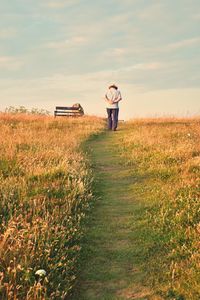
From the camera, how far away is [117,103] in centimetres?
2430

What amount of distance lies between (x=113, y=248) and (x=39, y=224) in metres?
1.21

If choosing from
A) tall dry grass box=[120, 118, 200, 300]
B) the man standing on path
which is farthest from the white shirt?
tall dry grass box=[120, 118, 200, 300]

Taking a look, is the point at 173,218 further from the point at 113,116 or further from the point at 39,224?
the point at 113,116

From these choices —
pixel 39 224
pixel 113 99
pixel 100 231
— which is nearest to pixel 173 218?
pixel 100 231

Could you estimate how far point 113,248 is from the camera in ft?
19.9

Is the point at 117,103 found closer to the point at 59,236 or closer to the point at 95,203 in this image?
the point at 95,203

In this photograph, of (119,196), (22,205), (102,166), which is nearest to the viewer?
(22,205)

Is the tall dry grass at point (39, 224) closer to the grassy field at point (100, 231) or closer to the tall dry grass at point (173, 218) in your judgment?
the grassy field at point (100, 231)

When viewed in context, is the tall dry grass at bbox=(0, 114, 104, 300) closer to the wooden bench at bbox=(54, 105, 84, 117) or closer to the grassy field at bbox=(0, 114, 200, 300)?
the grassy field at bbox=(0, 114, 200, 300)

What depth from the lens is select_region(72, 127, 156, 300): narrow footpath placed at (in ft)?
16.1

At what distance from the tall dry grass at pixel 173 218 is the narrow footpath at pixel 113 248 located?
25 cm

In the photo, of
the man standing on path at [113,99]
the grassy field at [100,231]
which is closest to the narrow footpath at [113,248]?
the grassy field at [100,231]

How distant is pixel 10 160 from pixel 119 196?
3.34m

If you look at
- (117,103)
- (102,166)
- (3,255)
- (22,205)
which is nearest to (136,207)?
(22,205)
